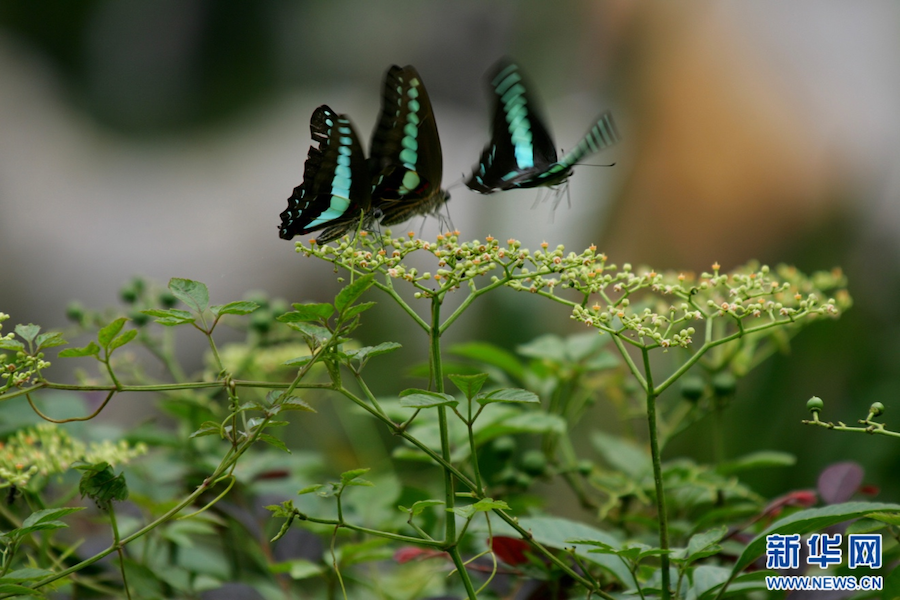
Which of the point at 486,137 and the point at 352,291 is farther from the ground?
the point at 486,137

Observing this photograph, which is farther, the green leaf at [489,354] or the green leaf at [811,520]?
the green leaf at [489,354]

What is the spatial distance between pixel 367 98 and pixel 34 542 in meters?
3.32

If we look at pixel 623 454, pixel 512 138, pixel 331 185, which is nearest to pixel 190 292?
pixel 331 185

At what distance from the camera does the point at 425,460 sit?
1.04 metres

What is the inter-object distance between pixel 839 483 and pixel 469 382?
0.52 meters

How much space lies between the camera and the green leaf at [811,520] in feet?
1.99

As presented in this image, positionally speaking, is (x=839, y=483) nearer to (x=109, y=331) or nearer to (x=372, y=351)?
(x=372, y=351)

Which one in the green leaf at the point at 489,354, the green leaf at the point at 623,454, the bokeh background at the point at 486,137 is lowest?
the green leaf at the point at 623,454

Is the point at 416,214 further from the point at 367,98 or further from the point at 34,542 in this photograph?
the point at 367,98

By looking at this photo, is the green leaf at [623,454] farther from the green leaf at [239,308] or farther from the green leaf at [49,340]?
the green leaf at [49,340]

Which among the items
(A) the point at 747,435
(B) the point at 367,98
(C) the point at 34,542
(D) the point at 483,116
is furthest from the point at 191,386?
(B) the point at 367,98

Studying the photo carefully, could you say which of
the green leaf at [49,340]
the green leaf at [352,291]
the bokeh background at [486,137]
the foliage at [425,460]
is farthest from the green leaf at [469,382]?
the bokeh background at [486,137]

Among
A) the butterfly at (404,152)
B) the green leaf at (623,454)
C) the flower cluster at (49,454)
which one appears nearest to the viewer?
the flower cluster at (49,454)

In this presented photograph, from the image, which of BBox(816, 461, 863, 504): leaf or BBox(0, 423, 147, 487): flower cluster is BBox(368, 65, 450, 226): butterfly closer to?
BBox(0, 423, 147, 487): flower cluster
